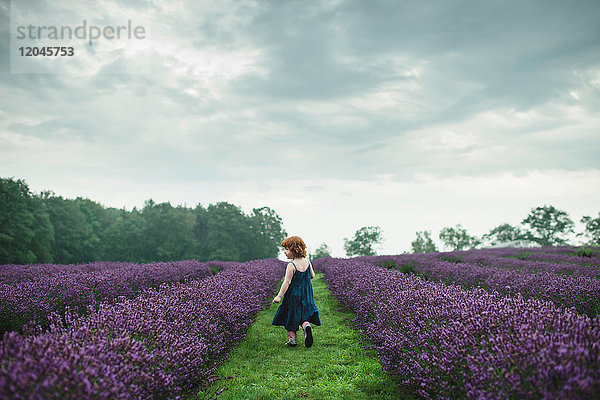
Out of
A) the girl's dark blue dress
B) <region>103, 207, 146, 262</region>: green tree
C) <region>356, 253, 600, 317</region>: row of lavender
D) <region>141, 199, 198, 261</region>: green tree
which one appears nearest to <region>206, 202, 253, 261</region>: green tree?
<region>141, 199, 198, 261</region>: green tree

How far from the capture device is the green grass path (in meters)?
3.81

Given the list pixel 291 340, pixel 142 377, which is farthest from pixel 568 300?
pixel 142 377

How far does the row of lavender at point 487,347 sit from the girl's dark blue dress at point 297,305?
4.34 feet

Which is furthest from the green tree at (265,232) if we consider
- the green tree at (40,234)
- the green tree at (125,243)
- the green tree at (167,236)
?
the green tree at (40,234)

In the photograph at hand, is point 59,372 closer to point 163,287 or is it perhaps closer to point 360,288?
point 163,287

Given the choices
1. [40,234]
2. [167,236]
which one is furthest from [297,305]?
[167,236]

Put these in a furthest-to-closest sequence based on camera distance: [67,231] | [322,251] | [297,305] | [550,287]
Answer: [322,251] → [67,231] → [297,305] → [550,287]

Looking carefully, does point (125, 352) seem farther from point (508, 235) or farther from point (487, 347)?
point (508, 235)

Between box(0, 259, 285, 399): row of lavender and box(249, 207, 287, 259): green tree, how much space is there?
147ft

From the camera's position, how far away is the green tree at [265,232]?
49.4 meters

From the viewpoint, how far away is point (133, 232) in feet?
147

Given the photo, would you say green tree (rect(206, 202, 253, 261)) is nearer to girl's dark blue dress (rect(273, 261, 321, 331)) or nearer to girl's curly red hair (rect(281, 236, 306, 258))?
girl's dark blue dress (rect(273, 261, 321, 331))

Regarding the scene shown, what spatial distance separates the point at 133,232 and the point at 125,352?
1857 inches

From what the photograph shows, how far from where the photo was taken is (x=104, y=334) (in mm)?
2953
